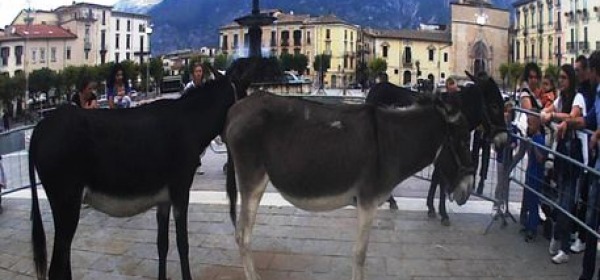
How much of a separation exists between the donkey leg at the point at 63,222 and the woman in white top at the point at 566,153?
4523 mm

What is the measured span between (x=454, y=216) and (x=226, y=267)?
3.35 meters

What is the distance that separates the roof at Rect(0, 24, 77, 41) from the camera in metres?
85.0

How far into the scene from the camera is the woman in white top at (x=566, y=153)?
20.2ft

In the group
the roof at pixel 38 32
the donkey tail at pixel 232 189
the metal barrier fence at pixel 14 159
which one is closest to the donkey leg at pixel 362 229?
the donkey tail at pixel 232 189

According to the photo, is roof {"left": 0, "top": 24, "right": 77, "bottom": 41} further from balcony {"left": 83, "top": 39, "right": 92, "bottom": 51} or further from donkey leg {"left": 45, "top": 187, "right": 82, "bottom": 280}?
donkey leg {"left": 45, "top": 187, "right": 82, "bottom": 280}

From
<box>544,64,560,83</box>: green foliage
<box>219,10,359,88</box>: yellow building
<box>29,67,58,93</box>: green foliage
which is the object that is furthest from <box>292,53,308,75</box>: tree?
<box>544,64,560,83</box>: green foliage

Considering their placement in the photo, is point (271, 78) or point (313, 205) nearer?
point (313, 205)

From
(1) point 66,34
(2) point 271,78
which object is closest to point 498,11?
(1) point 66,34

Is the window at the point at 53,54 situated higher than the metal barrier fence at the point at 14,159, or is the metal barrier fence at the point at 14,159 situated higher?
the window at the point at 53,54

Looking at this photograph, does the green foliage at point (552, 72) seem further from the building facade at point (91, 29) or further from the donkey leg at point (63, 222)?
the building facade at point (91, 29)

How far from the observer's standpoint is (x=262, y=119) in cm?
498

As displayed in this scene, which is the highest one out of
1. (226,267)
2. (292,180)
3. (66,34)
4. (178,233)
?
(66,34)

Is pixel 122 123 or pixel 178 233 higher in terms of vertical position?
pixel 122 123

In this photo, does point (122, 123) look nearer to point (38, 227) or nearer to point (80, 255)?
point (38, 227)
